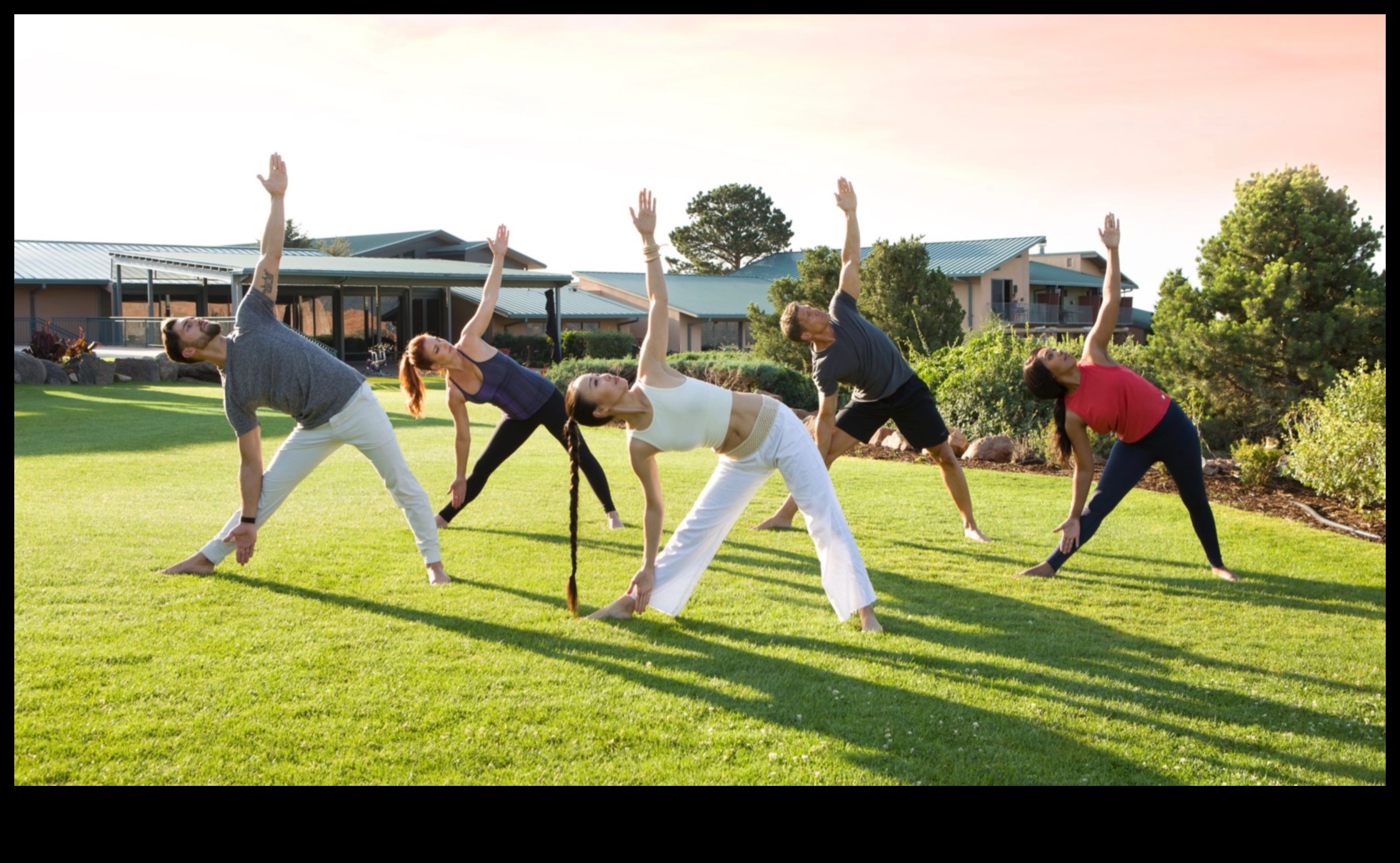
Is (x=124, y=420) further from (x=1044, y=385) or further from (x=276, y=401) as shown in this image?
(x=1044, y=385)

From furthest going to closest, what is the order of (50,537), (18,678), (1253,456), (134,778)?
1. (1253,456)
2. (50,537)
3. (18,678)
4. (134,778)

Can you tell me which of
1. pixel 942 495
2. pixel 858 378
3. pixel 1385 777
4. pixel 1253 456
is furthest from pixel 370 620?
pixel 1253 456

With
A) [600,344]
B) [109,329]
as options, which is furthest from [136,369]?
[600,344]

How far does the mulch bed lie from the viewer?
9.30 meters

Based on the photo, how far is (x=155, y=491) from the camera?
31.9ft

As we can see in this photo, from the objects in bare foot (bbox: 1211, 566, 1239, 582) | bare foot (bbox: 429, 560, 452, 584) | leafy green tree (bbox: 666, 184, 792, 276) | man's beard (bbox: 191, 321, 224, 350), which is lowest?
bare foot (bbox: 1211, 566, 1239, 582)

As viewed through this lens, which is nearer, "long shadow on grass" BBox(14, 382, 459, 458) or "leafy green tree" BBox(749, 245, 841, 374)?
"long shadow on grass" BBox(14, 382, 459, 458)

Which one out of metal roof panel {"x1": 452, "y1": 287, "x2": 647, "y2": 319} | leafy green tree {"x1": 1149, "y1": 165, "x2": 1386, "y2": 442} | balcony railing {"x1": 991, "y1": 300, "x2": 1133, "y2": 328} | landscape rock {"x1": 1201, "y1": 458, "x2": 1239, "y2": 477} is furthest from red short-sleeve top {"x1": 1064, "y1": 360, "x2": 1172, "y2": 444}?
balcony railing {"x1": 991, "y1": 300, "x2": 1133, "y2": 328}

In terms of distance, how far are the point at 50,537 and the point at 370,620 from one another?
324 centimetres

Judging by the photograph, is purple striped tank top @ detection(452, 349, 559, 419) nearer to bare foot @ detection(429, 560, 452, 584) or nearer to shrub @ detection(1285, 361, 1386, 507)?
bare foot @ detection(429, 560, 452, 584)

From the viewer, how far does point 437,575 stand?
6477 millimetres

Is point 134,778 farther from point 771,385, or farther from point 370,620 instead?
point 771,385

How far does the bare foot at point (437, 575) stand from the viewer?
646cm

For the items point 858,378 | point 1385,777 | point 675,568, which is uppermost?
point 858,378
